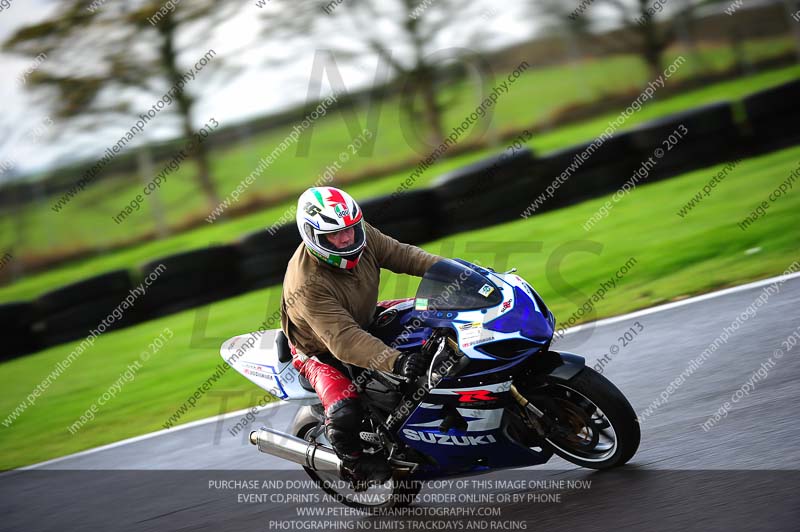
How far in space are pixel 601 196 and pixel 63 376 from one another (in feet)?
26.8

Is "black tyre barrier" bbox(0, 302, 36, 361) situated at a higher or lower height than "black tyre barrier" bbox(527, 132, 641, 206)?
lower

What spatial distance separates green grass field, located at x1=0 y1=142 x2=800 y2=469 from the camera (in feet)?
27.4

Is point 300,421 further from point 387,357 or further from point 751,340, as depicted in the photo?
point 751,340

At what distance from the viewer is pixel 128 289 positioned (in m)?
12.6

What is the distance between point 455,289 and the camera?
4625 millimetres

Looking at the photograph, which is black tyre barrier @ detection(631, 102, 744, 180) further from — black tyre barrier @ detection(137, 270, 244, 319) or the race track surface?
black tyre barrier @ detection(137, 270, 244, 319)

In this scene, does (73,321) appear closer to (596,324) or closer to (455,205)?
(455,205)

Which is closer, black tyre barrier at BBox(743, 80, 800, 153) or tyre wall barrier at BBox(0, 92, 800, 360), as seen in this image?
tyre wall barrier at BBox(0, 92, 800, 360)

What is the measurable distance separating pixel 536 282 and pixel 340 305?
218 inches

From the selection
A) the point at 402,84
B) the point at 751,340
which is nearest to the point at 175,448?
the point at 751,340

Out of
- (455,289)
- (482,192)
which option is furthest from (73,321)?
(455,289)

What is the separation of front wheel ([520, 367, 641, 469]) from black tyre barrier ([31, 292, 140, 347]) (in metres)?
9.44

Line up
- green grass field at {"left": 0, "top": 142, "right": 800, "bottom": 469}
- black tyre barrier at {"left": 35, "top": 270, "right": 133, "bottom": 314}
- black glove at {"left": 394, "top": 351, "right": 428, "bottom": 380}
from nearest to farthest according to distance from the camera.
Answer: black glove at {"left": 394, "top": 351, "right": 428, "bottom": 380} < green grass field at {"left": 0, "top": 142, "right": 800, "bottom": 469} < black tyre barrier at {"left": 35, "top": 270, "right": 133, "bottom": 314}

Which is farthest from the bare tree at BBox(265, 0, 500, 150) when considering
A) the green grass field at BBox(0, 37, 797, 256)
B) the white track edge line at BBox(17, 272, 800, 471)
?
the white track edge line at BBox(17, 272, 800, 471)
